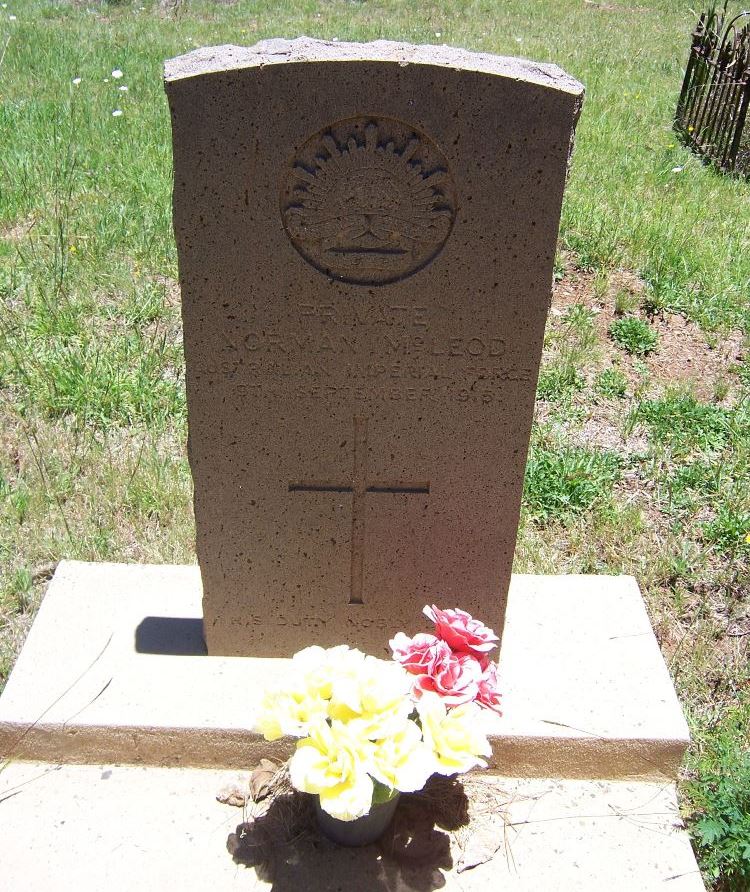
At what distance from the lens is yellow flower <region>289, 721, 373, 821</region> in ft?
6.00

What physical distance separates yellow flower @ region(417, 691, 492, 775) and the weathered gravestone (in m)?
0.61

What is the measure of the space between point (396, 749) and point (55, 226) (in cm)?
409

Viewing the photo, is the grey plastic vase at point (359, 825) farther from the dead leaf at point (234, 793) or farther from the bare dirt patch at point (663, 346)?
the bare dirt patch at point (663, 346)

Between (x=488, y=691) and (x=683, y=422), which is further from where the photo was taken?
(x=683, y=422)

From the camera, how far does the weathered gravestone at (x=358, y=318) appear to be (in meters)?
1.95

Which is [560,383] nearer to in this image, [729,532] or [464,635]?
[729,532]

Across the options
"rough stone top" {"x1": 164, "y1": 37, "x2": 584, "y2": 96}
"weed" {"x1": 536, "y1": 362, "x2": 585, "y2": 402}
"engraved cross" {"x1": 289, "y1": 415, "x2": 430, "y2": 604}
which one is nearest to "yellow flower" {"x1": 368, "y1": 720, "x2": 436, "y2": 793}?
"engraved cross" {"x1": 289, "y1": 415, "x2": 430, "y2": 604}

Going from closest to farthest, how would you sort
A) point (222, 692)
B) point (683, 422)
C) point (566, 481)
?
point (222, 692) < point (566, 481) < point (683, 422)

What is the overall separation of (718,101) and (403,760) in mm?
6192

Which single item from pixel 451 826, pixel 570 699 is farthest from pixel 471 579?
pixel 451 826

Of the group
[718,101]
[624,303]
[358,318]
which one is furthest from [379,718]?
[718,101]

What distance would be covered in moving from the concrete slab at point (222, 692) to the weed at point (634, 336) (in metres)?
1.91

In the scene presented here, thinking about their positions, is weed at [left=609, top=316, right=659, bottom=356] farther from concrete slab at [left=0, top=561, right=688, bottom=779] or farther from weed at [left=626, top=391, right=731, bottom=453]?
concrete slab at [left=0, top=561, right=688, bottom=779]

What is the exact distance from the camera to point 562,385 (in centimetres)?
424
